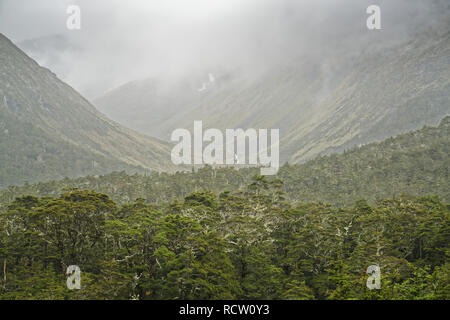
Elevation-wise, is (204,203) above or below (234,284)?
above

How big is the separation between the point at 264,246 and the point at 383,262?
1441cm

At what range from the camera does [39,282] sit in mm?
46594

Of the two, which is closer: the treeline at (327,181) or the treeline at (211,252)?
the treeline at (211,252)

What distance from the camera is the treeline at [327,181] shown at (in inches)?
5177

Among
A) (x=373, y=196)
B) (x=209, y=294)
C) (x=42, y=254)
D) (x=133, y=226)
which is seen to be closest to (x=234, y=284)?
(x=209, y=294)

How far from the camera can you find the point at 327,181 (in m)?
146

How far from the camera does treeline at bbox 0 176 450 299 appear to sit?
4559cm

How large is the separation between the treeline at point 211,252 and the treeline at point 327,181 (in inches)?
2432

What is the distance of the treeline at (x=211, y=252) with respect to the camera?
1795 inches

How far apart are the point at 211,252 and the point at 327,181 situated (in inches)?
3977

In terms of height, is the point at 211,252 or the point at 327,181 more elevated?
the point at 327,181

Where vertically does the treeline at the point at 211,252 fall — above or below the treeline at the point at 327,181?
below

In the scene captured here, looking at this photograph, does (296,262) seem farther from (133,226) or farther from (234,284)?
(133,226)

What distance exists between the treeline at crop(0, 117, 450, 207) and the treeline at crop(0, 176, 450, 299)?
2432 inches
